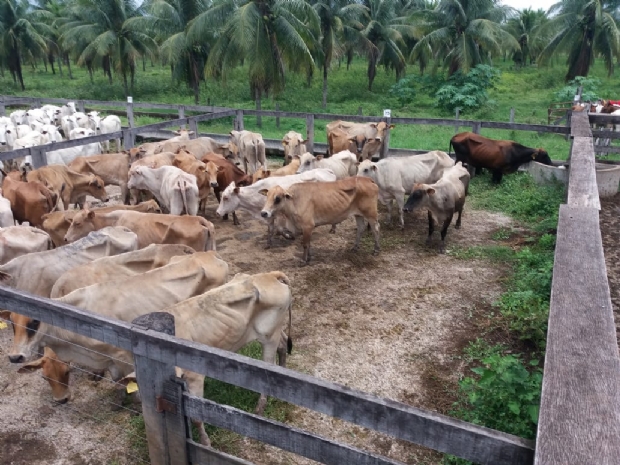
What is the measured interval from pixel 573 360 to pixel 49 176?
30.1 feet

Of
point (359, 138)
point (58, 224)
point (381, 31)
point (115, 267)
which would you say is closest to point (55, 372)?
point (115, 267)

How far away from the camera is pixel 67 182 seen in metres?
9.48

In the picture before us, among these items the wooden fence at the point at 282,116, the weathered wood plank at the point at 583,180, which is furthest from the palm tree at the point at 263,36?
the weathered wood plank at the point at 583,180

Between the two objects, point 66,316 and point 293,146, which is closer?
point 66,316

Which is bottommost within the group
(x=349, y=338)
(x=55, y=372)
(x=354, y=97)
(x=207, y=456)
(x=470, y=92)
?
(x=349, y=338)

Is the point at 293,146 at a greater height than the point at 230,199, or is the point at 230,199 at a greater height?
the point at 293,146

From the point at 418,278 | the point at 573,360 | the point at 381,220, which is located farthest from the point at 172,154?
the point at 573,360

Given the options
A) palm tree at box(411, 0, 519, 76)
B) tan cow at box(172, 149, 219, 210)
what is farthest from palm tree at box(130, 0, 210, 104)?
tan cow at box(172, 149, 219, 210)

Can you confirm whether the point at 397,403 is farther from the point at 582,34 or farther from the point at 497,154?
the point at 582,34

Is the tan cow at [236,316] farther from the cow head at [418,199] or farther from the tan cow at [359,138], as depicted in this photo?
the tan cow at [359,138]

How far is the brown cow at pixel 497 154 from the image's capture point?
12.4 metres

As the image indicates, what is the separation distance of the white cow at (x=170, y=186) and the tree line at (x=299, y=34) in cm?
1016

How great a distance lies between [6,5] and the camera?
35.6 m

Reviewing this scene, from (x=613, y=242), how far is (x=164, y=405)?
24.4ft
